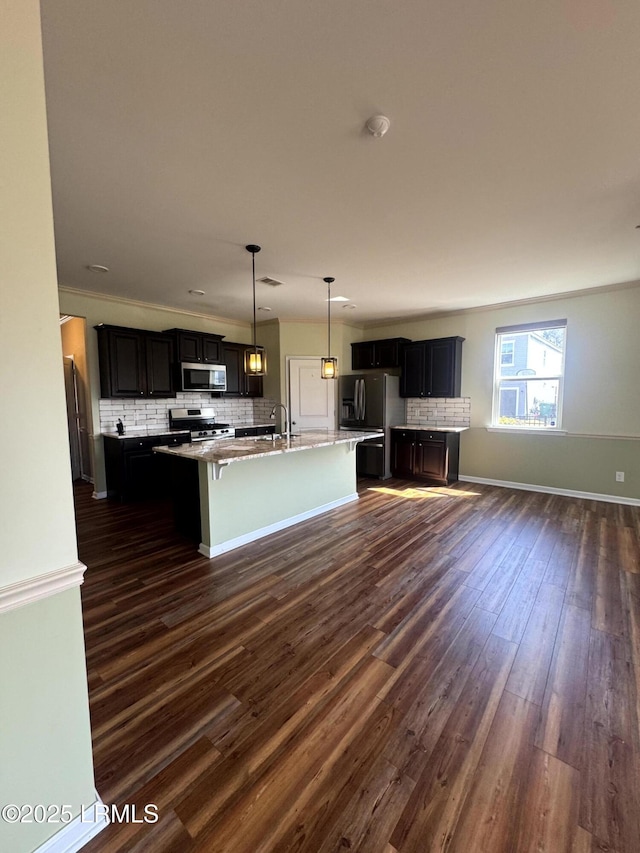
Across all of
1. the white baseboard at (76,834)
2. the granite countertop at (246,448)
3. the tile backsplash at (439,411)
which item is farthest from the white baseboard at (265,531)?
the tile backsplash at (439,411)

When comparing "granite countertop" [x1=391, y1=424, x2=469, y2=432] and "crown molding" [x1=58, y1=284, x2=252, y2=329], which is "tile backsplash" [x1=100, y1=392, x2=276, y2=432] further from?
"granite countertop" [x1=391, y1=424, x2=469, y2=432]

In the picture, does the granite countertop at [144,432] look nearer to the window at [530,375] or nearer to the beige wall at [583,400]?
the beige wall at [583,400]

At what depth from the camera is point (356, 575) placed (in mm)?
2830

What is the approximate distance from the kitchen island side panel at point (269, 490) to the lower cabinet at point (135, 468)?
1881 millimetres

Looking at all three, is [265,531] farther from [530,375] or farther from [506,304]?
[506,304]

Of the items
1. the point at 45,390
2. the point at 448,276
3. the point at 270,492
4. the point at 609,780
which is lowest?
the point at 609,780

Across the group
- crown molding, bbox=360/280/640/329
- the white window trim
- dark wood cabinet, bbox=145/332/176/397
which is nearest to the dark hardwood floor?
the white window trim

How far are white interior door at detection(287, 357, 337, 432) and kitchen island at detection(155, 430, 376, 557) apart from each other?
1893mm

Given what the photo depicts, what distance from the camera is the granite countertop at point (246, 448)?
2.96 meters

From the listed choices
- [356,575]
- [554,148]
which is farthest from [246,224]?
[356,575]

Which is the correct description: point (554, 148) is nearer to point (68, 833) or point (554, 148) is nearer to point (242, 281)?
point (242, 281)

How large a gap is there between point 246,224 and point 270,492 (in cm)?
248

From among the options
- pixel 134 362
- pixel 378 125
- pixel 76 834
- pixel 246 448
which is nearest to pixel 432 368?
pixel 246 448

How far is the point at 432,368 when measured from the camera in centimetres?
592
